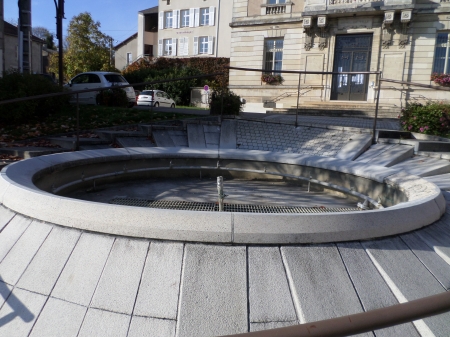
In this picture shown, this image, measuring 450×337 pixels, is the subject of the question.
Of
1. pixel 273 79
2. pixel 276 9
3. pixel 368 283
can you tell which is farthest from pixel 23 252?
pixel 276 9

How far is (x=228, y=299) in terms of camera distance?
→ 243 centimetres

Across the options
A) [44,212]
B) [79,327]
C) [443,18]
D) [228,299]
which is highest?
[443,18]

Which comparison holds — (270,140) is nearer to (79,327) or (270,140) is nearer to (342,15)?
(79,327)

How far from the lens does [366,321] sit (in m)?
1.31

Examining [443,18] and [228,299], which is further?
[443,18]

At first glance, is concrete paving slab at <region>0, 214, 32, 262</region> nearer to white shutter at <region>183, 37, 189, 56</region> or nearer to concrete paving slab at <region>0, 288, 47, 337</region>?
concrete paving slab at <region>0, 288, 47, 337</region>

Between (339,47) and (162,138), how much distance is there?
17434 mm

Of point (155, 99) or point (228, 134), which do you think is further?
point (155, 99)

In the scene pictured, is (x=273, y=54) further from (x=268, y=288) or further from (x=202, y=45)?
(x=268, y=288)

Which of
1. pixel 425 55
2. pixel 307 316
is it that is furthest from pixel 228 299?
pixel 425 55

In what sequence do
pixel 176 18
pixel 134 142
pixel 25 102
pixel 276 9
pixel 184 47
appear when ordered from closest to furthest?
pixel 134 142, pixel 25 102, pixel 276 9, pixel 184 47, pixel 176 18

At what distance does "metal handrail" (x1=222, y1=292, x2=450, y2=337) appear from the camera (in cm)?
127

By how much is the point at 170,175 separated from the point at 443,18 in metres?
20.0

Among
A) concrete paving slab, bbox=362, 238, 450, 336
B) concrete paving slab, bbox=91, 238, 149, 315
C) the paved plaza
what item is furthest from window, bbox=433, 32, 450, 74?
concrete paving slab, bbox=91, 238, 149, 315
